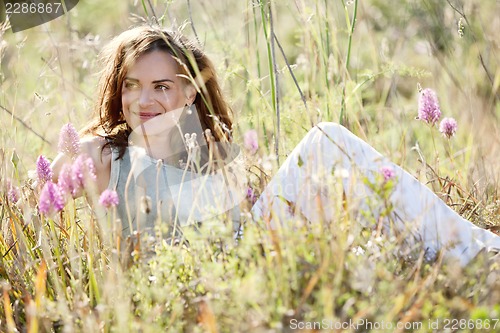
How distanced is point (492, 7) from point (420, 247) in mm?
3405

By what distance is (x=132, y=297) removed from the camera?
1.64 m

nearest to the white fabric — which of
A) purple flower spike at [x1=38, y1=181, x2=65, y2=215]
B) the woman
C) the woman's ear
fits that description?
the woman

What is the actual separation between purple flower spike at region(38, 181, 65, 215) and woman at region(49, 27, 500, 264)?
1.20 feet

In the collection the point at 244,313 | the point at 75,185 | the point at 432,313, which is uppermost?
the point at 75,185

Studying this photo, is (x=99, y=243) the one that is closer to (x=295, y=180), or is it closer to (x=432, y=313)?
(x=295, y=180)

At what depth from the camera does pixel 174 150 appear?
2.47 meters

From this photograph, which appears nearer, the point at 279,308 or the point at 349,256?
the point at 279,308

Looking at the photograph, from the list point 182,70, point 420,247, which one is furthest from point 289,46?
point 420,247

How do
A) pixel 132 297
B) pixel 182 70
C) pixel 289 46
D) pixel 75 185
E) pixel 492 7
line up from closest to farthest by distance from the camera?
pixel 75 185 → pixel 132 297 → pixel 182 70 → pixel 492 7 → pixel 289 46

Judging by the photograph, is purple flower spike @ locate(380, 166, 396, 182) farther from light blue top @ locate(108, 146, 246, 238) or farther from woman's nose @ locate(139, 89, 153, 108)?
woman's nose @ locate(139, 89, 153, 108)

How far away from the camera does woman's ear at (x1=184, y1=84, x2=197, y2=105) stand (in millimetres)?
2410

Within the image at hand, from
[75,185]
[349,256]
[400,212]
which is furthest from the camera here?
[400,212]

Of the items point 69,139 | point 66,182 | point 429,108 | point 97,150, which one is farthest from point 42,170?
point 429,108

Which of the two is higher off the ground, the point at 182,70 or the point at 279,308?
the point at 182,70
